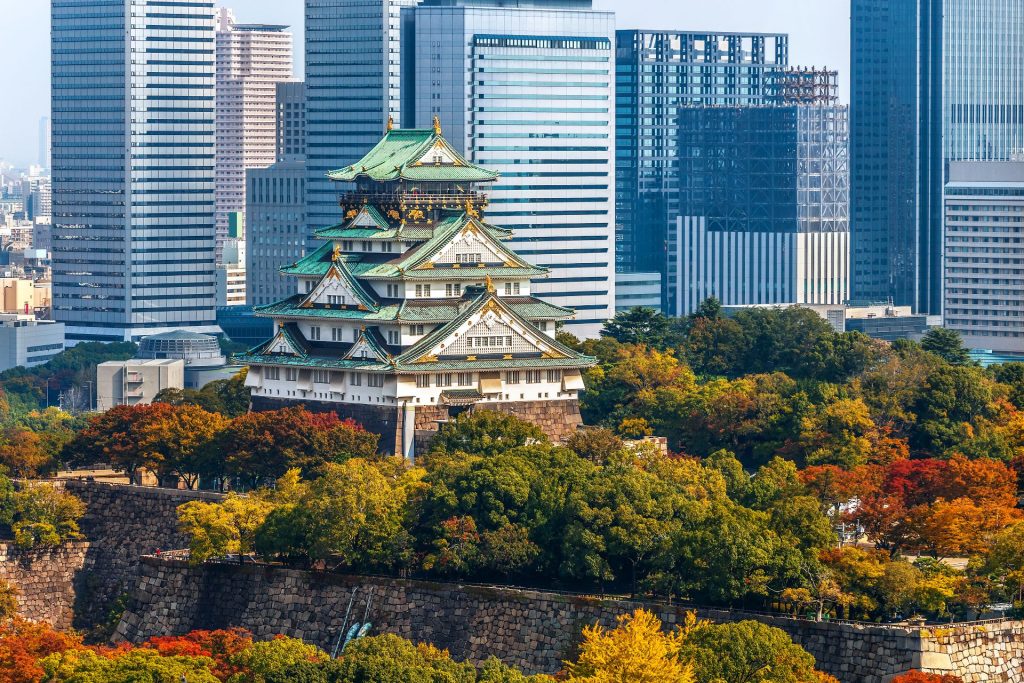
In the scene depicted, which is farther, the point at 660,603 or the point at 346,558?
the point at 346,558

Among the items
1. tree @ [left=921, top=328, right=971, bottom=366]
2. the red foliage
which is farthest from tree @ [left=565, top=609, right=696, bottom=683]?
tree @ [left=921, top=328, right=971, bottom=366]

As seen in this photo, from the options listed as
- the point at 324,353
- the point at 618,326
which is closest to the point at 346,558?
the point at 324,353

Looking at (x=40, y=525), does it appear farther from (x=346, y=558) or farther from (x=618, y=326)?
(x=618, y=326)

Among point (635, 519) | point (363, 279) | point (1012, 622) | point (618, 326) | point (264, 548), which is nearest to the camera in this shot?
point (1012, 622)

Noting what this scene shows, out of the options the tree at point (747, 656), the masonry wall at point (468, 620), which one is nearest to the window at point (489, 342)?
the masonry wall at point (468, 620)

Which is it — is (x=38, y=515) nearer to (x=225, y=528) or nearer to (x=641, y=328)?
(x=225, y=528)

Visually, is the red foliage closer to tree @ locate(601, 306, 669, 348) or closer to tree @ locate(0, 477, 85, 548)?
tree @ locate(0, 477, 85, 548)
